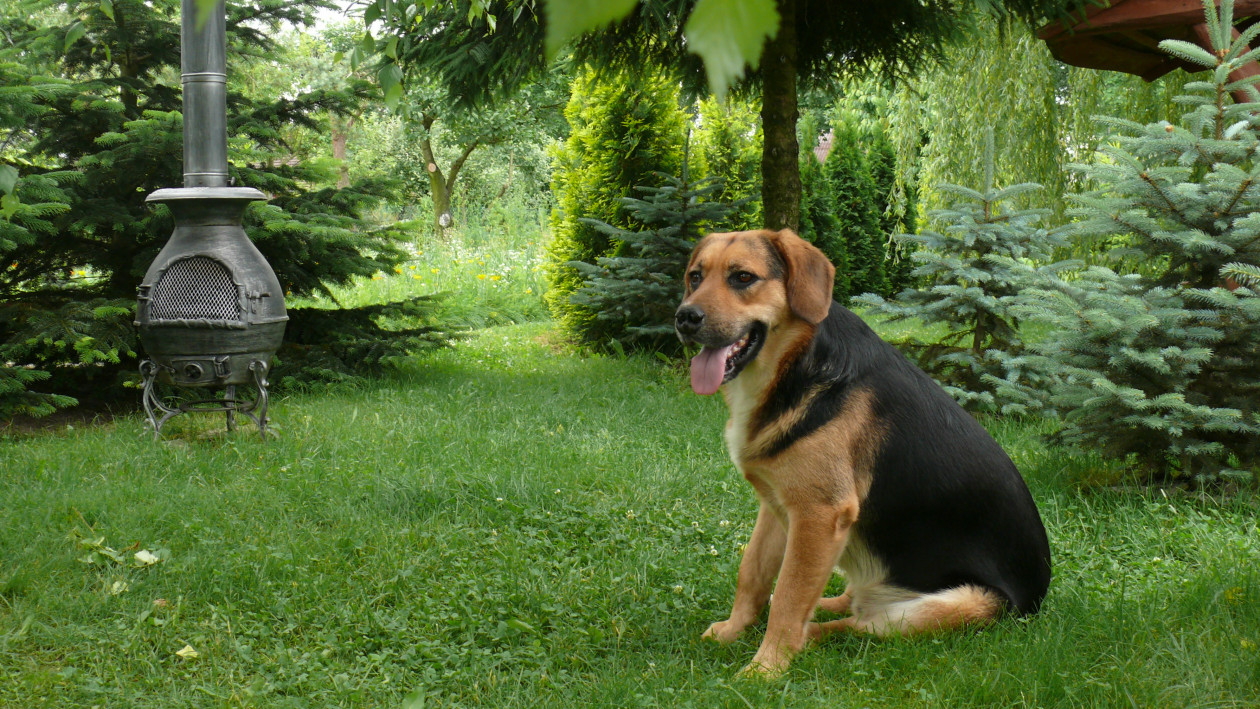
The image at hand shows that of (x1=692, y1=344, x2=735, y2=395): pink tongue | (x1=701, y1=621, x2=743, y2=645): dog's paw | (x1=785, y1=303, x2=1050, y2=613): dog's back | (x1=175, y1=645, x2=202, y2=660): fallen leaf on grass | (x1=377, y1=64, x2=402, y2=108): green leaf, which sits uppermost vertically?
(x1=377, y1=64, x2=402, y2=108): green leaf

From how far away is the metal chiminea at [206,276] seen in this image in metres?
5.45

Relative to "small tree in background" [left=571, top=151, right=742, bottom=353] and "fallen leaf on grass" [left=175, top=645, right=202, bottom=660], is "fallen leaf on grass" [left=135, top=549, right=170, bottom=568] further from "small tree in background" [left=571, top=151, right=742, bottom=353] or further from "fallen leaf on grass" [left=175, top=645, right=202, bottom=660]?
"small tree in background" [left=571, top=151, right=742, bottom=353]

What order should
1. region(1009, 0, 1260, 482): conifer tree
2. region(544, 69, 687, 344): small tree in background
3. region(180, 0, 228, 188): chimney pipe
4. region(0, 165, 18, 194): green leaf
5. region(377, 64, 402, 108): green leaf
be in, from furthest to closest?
1. region(544, 69, 687, 344): small tree in background
2. region(180, 0, 228, 188): chimney pipe
3. region(1009, 0, 1260, 482): conifer tree
4. region(377, 64, 402, 108): green leaf
5. region(0, 165, 18, 194): green leaf

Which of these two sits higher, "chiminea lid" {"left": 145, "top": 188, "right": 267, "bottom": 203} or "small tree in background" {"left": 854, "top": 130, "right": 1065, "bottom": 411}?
"chiminea lid" {"left": 145, "top": 188, "right": 267, "bottom": 203}

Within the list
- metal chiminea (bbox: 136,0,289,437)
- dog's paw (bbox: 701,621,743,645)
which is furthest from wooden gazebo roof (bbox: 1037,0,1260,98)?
metal chiminea (bbox: 136,0,289,437)

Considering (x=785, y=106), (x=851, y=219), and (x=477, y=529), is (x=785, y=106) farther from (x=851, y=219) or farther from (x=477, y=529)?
(x=851, y=219)

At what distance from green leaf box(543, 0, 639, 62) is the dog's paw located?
3.09 meters

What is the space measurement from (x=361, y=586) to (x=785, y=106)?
209 inches

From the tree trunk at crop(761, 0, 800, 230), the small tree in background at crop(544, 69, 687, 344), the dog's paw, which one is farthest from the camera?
the small tree in background at crop(544, 69, 687, 344)

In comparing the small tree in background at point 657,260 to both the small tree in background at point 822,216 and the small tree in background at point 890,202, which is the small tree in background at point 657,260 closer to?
the small tree in background at point 822,216

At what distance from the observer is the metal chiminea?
5.45 m

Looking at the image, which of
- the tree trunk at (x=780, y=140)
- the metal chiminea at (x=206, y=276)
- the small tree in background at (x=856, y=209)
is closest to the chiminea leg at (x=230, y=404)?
the metal chiminea at (x=206, y=276)

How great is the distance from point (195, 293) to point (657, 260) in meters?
4.06

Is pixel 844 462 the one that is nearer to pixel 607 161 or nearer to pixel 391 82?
pixel 391 82
